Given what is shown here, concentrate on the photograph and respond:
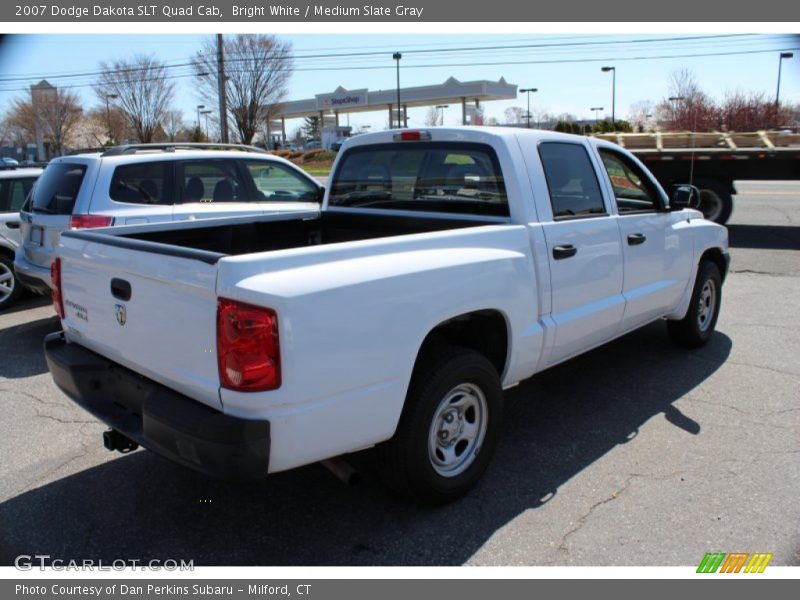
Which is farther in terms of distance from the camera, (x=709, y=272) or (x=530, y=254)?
(x=709, y=272)

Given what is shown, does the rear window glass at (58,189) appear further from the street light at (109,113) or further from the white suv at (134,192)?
the street light at (109,113)

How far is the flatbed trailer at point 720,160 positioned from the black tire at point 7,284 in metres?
11.1

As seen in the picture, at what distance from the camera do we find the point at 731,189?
527 inches

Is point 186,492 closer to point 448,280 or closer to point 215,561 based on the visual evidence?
point 215,561

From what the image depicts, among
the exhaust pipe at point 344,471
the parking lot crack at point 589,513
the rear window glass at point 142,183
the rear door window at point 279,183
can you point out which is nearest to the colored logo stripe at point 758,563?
the parking lot crack at point 589,513

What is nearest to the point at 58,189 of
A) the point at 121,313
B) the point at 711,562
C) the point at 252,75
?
the point at 121,313

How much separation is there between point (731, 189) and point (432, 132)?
36.5 feet

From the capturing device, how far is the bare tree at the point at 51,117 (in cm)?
4766

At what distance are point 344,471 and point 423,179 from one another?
7.00 feet

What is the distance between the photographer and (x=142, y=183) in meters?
7.06

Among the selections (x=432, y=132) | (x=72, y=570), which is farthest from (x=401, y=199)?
(x=72, y=570)

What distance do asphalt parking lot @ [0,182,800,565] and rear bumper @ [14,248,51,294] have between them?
5.28ft

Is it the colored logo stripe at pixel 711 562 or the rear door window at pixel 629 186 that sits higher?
the rear door window at pixel 629 186

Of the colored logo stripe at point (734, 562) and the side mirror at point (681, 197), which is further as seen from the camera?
the side mirror at point (681, 197)
